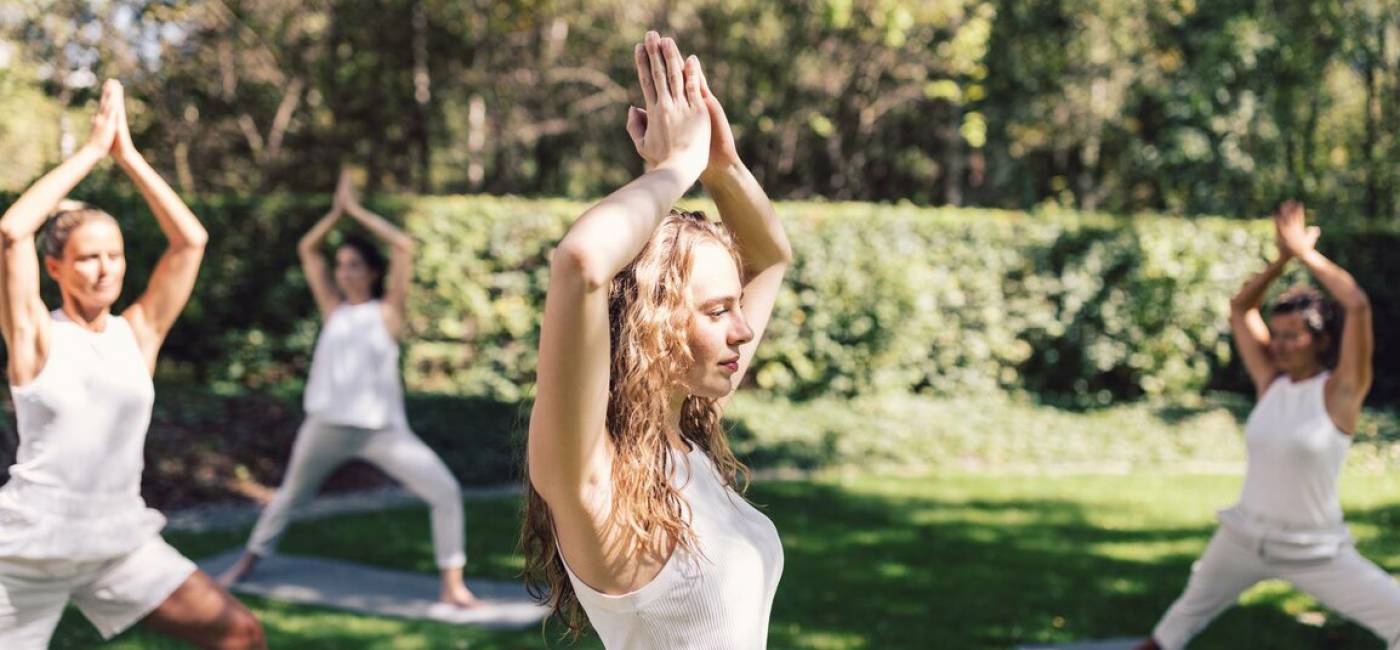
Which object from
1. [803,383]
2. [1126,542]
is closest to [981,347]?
[803,383]

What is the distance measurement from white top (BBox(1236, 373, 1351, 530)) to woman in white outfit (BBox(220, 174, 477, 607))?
360 centimetres

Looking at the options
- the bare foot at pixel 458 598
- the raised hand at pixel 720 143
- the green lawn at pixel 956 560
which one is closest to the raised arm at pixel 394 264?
the bare foot at pixel 458 598

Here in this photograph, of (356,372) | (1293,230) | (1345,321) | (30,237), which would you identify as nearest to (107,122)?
(30,237)

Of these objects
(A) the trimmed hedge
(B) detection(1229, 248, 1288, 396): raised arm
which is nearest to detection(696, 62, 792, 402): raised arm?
(B) detection(1229, 248, 1288, 396): raised arm

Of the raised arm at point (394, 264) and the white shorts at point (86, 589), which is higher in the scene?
the raised arm at point (394, 264)

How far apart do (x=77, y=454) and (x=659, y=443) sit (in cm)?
232

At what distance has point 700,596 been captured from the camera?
84.5 inches

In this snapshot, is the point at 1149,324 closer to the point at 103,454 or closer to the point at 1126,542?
the point at 1126,542

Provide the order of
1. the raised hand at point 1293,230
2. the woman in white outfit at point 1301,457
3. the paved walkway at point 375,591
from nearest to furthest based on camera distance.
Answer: the raised hand at point 1293,230 < the woman in white outfit at point 1301,457 < the paved walkway at point 375,591

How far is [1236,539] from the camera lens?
4918mm

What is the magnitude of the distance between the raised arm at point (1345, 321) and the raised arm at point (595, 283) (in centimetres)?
302

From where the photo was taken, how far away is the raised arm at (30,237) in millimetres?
3469

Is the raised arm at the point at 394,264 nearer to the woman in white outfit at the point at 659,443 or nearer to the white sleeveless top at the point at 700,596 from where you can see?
the woman in white outfit at the point at 659,443

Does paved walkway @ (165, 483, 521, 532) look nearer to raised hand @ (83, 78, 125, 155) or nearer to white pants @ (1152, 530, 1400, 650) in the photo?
raised hand @ (83, 78, 125, 155)
